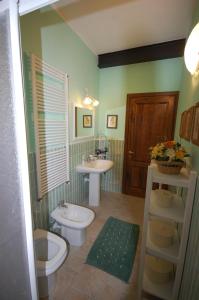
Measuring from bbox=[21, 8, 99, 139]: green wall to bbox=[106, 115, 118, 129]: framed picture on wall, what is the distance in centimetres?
58

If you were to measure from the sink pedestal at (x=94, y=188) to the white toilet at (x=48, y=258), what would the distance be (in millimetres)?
1174

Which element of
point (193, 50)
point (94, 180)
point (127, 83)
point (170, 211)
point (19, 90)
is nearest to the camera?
point (19, 90)

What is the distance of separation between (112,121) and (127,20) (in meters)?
1.52

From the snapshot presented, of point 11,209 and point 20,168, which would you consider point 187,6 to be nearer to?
point 20,168

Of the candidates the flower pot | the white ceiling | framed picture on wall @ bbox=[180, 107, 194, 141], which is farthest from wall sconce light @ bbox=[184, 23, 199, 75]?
the white ceiling

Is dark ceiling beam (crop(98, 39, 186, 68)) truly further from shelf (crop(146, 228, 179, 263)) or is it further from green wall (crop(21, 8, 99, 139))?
shelf (crop(146, 228, 179, 263))

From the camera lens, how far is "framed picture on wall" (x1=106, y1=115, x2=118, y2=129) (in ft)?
9.34

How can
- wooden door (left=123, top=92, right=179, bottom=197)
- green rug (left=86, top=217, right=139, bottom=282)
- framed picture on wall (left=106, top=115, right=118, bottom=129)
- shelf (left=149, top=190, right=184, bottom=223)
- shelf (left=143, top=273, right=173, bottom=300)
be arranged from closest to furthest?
shelf (left=149, top=190, right=184, bottom=223)
shelf (left=143, top=273, right=173, bottom=300)
green rug (left=86, top=217, right=139, bottom=282)
wooden door (left=123, top=92, right=179, bottom=197)
framed picture on wall (left=106, top=115, right=118, bottom=129)

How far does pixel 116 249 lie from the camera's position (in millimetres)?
1700

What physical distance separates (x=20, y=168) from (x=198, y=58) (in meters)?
1.30

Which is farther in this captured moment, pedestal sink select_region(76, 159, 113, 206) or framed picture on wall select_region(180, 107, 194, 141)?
pedestal sink select_region(76, 159, 113, 206)

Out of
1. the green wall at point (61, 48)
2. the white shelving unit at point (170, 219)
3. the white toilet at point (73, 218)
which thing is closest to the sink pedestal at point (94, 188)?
the white toilet at point (73, 218)

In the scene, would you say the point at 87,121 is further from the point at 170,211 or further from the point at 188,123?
the point at 170,211

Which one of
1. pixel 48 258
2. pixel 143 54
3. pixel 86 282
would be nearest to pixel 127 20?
pixel 143 54
